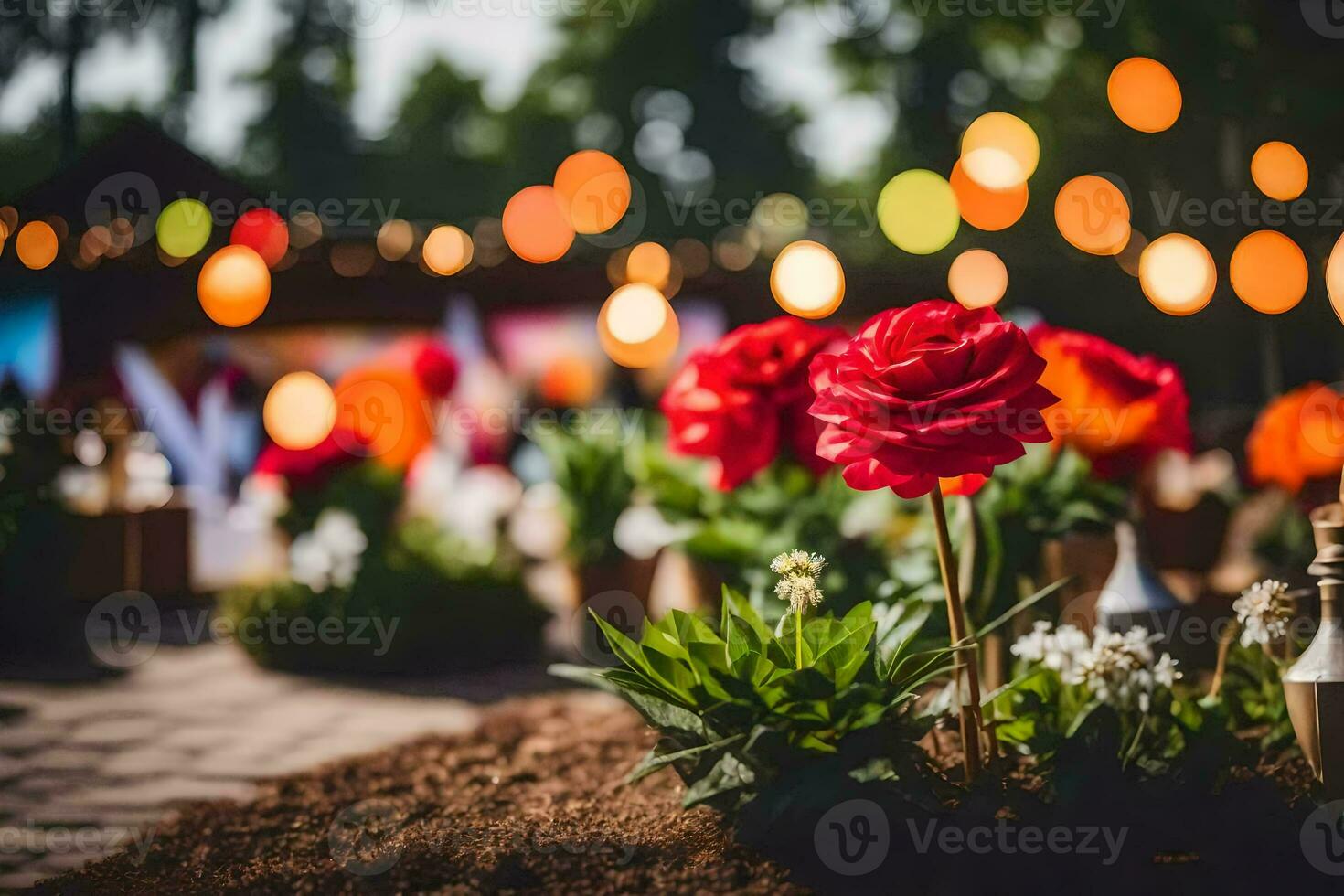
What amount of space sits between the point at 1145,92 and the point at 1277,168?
734 mm

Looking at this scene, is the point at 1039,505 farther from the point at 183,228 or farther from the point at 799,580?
the point at 183,228

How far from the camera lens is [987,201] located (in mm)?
7953

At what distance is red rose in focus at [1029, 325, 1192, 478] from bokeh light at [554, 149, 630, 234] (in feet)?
30.9

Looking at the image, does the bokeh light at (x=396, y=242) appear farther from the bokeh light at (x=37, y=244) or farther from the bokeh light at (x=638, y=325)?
the bokeh light at (x=37, y=244)

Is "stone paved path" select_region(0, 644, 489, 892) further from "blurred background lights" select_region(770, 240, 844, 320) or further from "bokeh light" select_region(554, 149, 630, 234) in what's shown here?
"bokeh light" select_region(554, 149, 630, 234)

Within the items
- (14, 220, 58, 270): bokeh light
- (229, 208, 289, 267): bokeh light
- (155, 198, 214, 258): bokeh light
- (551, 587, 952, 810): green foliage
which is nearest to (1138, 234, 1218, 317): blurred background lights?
(551, 587, 952, 810): green foliage

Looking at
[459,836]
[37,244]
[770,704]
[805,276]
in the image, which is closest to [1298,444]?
[770,704]

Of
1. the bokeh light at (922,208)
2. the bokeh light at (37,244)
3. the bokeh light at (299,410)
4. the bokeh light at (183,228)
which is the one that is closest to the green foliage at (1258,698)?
the bokeh light at (299,410)

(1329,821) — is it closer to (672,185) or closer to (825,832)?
(825,832)

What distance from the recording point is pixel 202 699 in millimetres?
3770

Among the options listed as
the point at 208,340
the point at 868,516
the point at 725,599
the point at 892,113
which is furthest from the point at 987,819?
the point at 892,113

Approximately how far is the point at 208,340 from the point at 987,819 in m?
7.32

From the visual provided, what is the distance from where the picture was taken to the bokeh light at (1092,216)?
7035 mm

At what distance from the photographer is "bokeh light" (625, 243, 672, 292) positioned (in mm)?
7422
